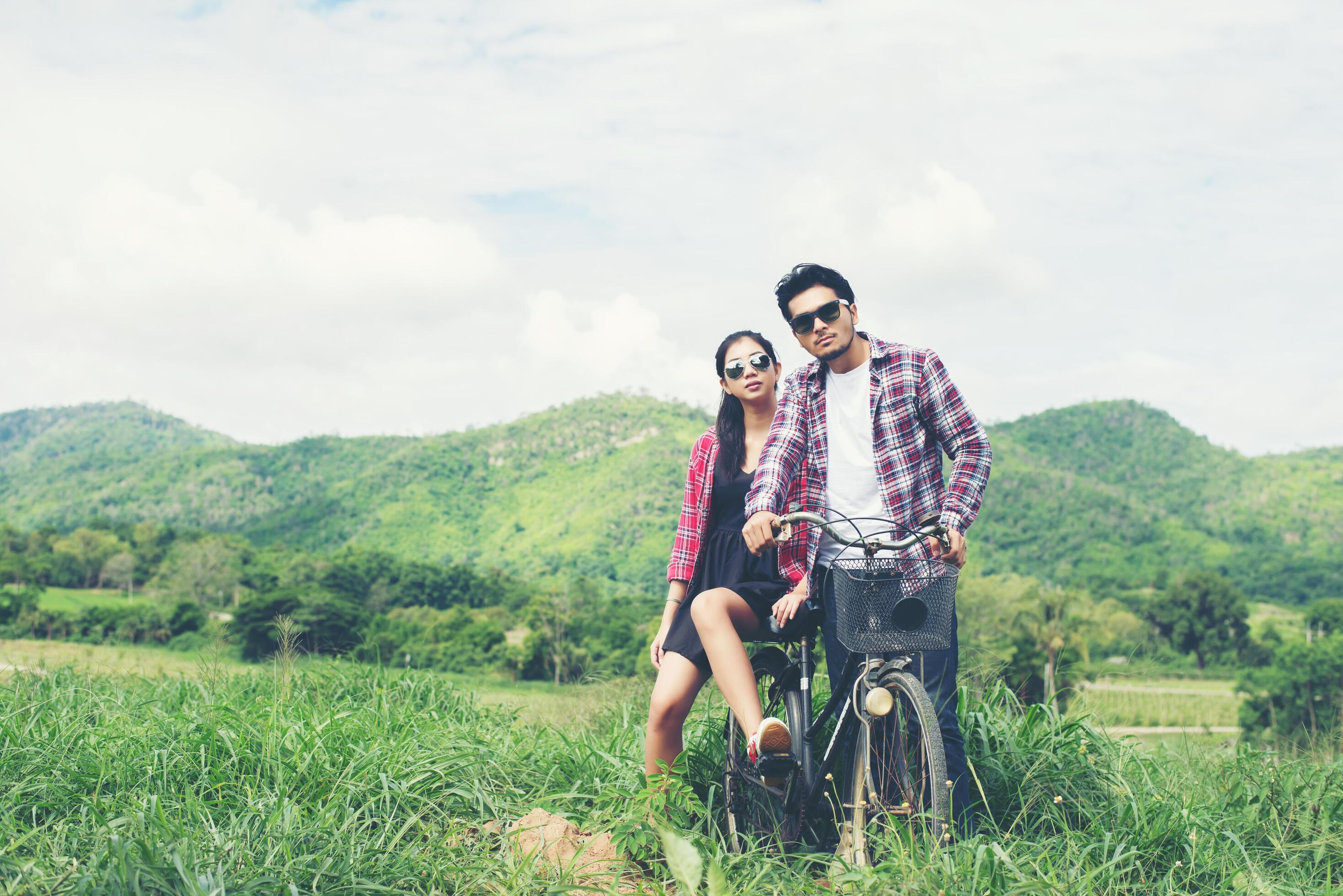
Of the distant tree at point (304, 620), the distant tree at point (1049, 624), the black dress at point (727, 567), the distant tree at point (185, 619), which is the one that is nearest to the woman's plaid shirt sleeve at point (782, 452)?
the black dress at point (727, 567)

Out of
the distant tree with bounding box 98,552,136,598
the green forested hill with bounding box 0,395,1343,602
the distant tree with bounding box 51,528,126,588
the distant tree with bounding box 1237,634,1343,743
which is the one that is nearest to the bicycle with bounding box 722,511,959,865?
the distant tree with bounding box 1237,634,1343,743

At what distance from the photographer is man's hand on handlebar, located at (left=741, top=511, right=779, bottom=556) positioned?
2604mm

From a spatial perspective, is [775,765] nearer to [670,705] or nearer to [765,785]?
[765,785]

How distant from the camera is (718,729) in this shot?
355 cm

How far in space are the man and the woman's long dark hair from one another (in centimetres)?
32

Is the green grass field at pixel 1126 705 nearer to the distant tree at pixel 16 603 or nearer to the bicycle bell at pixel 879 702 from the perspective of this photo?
the bicycle bell at pixel 879 702

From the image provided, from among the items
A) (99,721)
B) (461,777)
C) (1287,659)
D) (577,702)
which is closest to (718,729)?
(461,777)

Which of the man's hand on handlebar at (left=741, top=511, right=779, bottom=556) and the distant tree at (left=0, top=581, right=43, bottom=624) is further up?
the man's hand on handlebar at (left=741, top=511, right=779, bottom=556)

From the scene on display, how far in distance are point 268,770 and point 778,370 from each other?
7.32ft

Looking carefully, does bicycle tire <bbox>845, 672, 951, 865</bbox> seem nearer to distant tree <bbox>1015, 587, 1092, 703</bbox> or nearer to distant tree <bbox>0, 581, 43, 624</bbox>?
distant tree <bbox>1015, 587, 1092, 703</bbox>

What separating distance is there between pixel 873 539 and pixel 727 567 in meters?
0.65

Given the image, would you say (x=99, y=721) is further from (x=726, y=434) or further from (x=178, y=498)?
(x=178, y=498)

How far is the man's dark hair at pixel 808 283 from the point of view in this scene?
284cm

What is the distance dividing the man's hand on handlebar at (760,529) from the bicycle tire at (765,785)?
19.4 inches
